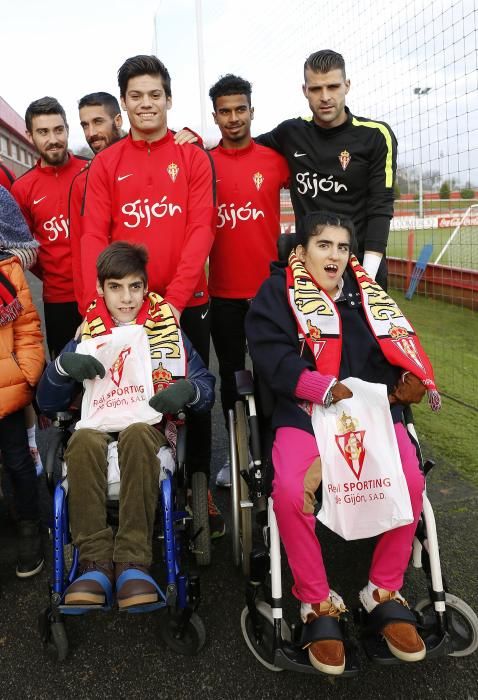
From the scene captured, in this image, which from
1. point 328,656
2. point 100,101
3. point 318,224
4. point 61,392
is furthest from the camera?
point 100,101

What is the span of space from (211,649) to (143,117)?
7.46ft

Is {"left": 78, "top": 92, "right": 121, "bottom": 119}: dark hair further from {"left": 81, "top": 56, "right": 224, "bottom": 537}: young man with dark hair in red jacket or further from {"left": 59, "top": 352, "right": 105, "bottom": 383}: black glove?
{"left": 59, "top": 352, "right": 105, "bottom": 383}: black glove

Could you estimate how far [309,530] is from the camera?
186 centimetres

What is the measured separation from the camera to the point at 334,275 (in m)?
2.30

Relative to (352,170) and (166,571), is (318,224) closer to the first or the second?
(352,170)

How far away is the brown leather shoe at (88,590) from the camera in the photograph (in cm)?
182

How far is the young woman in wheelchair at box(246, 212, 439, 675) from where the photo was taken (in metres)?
1.83

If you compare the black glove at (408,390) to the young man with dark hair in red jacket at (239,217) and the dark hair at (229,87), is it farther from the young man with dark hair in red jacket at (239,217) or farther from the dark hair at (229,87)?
the dark hair at (229,87)

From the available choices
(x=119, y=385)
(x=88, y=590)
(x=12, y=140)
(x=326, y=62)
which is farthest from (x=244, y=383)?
(x=12, y=140)

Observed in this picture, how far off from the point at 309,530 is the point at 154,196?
5.55 ft

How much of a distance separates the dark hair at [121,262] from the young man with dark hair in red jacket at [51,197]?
976 mm

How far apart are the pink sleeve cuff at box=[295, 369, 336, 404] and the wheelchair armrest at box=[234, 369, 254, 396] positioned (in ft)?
0.80

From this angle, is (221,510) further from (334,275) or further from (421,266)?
(421,266)

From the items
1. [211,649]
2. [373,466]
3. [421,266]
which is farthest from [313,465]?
[421,266]
